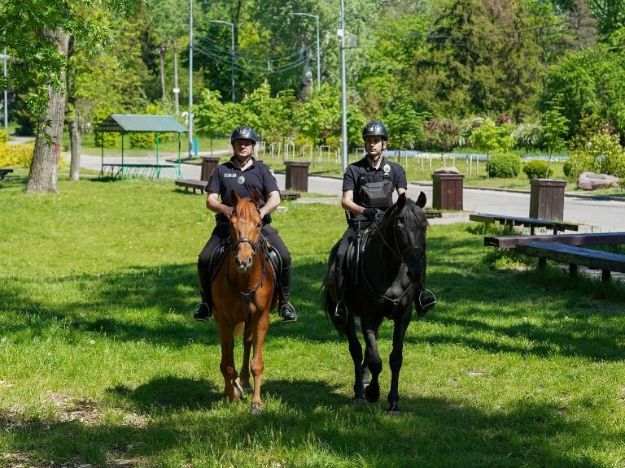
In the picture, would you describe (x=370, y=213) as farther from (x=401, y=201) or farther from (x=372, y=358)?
(x=372, y=358)

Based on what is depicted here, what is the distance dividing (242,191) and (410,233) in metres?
1.77

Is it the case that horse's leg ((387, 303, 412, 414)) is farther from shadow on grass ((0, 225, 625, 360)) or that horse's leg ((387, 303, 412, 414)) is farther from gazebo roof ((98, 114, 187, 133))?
gazebo roof ((98, 114, 187, 133))

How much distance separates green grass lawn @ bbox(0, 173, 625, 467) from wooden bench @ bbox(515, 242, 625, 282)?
1.07ft

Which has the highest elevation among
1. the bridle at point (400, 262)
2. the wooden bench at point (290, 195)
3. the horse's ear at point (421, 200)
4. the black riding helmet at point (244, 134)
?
the black riding helmet at point (244, 134)

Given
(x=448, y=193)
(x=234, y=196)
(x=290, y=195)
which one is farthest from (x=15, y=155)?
(x=234, y=196)

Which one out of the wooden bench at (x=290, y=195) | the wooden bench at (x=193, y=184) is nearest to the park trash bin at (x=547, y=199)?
the wooden bench at (x=290, y=195)

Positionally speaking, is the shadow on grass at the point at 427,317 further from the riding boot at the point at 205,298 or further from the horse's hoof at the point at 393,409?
the horse's hoof at the point at 393,409

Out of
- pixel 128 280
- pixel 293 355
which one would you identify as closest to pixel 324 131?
pixel 128 280

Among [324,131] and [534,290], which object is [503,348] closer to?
[534,290]

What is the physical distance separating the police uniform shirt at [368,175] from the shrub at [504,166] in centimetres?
3755

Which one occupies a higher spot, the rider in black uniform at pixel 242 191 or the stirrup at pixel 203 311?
the rider in black uniform at pixel 242 191

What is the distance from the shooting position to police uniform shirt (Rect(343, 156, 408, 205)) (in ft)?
30.1

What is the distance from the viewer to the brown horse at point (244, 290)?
26.6 ft

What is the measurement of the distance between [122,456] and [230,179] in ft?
9.29
